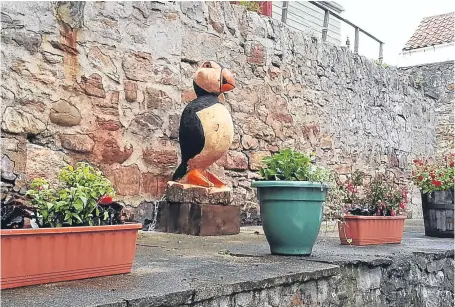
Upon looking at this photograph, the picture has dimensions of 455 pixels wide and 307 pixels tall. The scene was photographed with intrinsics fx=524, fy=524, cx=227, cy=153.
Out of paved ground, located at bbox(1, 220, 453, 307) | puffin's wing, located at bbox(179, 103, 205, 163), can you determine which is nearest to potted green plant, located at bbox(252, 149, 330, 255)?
paved ground, located at bbox(1, 220, 453, 307)

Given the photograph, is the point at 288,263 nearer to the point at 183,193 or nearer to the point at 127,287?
the point at 127,287

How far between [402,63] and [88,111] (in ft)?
21.2

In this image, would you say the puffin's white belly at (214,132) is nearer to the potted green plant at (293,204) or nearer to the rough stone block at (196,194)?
the rough stone block at (196,194)

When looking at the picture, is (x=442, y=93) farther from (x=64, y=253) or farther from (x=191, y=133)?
(x=64, y=253)

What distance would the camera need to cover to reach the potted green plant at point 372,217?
3117 mm

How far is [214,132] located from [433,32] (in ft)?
23.7

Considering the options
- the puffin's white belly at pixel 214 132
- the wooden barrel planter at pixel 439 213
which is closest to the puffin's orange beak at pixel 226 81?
the puffin's white belly at pixel 214 132

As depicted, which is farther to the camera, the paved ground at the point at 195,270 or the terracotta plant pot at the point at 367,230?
the terracotta plant pot at the point at 367,230

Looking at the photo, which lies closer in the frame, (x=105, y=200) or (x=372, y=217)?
(x=105, y=200)

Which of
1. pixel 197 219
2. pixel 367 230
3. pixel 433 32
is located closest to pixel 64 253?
pixel 197 219

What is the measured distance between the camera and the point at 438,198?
3.97m

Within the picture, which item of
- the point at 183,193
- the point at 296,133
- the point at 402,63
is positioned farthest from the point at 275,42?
the point at 402,63

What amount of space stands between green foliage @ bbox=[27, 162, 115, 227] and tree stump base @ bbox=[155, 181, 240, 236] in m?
1.58

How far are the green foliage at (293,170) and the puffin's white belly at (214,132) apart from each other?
896mm
